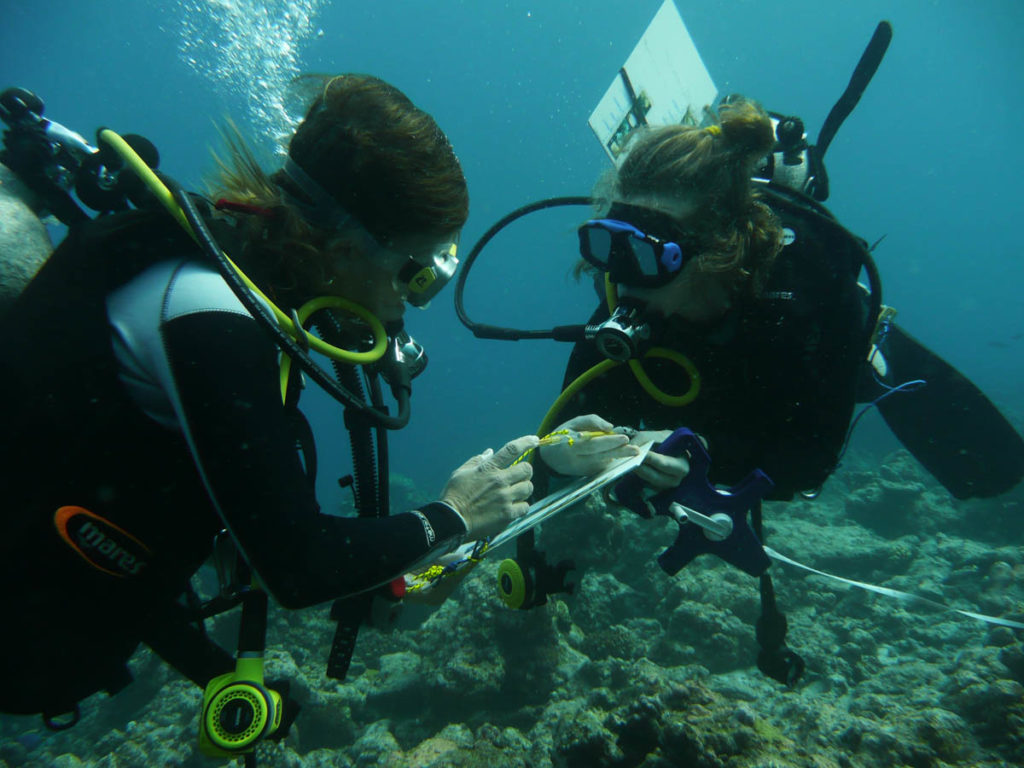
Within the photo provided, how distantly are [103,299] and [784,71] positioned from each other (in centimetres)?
9759

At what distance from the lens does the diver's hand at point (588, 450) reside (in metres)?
2.14

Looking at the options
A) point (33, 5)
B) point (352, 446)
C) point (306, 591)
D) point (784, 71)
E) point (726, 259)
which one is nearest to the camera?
point (306, 591)

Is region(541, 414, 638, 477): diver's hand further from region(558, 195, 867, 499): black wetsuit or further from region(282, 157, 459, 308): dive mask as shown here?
region(282, 157, 459, 308): dive mask

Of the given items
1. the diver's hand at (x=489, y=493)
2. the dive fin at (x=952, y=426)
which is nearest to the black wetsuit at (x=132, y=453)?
the diver's hand at (x=489, y=493)

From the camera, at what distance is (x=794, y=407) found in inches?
96.3

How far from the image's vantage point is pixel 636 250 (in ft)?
7.78

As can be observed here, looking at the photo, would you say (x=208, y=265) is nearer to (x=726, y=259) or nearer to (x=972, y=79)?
(x=726, y=259)

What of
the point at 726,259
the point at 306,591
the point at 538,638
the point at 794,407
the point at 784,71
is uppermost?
the point at 784,71

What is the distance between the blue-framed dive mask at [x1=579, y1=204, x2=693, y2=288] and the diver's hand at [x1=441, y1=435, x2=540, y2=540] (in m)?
1.05

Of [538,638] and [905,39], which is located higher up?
[905,39]

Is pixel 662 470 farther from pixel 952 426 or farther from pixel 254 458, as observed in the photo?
pixel 952 426

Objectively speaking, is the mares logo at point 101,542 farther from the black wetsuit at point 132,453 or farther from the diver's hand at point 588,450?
the diver's hand at point 588,450

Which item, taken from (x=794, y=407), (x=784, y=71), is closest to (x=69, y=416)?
(x=794, y=407)

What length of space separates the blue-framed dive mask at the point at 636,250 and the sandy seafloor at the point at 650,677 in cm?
243
